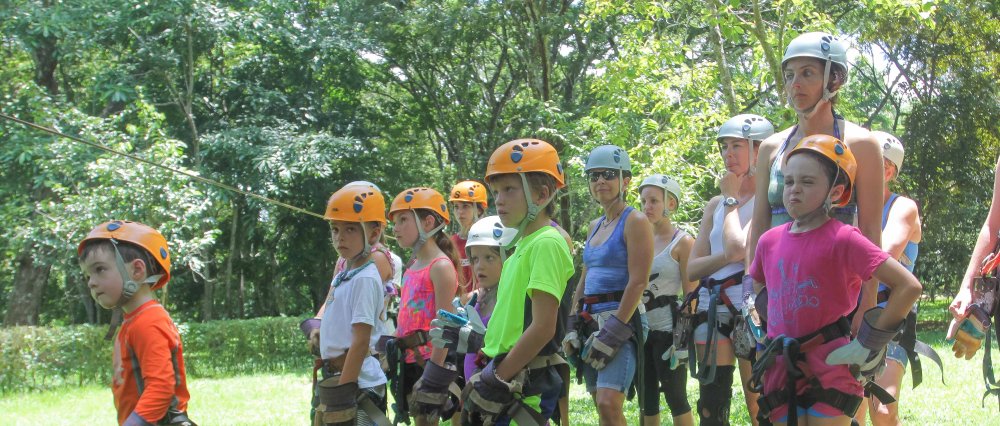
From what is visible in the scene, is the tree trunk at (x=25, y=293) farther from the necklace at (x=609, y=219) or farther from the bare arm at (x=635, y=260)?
the bare arm at (x=635, y=260)

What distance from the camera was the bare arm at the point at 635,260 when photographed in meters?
5.38

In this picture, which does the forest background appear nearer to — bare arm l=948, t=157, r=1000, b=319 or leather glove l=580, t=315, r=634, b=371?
leather glove l=580, t=315, r=634, b=371

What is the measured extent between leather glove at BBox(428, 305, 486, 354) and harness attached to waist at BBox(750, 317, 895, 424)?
1.63m

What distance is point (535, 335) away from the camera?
13.3 feet

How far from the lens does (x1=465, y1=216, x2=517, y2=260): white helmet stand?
17.7 feet

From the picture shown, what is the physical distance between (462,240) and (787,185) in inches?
175

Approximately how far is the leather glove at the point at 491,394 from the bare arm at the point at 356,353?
120 centimetres

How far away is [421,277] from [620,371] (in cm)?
149

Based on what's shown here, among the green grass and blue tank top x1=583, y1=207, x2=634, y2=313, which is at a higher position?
blue tank top x1=583, y1=207, x2=634, y2=313

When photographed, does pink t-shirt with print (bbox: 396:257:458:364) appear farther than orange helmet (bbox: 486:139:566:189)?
Yes

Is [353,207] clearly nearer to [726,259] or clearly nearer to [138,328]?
[138,328]

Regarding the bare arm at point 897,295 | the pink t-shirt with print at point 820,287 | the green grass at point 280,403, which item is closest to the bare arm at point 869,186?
the pink t-shirt with print at point 820,287

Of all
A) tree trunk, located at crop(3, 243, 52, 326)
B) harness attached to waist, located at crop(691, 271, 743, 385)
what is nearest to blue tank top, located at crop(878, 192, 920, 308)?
harness attached to waist, located at crop(691, 271, 743, 385)

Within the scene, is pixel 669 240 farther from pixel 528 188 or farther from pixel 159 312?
pixel 159 312
